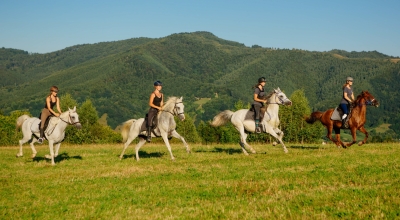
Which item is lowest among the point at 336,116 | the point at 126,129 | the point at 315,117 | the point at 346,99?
the point at 126,129

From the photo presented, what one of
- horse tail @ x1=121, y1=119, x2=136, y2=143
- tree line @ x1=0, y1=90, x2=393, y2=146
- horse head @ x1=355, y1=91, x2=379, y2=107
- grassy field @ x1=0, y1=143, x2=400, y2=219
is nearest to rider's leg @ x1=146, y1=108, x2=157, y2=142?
grassy field @ x1=0, y1=143, x2=400, y2=219

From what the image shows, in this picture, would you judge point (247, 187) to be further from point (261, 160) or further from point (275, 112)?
point (275, 112)

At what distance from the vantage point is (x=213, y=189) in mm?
11336

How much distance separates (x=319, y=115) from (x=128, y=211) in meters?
15.7

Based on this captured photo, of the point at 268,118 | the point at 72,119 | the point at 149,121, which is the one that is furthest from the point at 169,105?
the point at 268,118

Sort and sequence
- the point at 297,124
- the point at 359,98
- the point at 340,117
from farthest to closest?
the point at 297,124, the point at 340,117, the point at 359,98

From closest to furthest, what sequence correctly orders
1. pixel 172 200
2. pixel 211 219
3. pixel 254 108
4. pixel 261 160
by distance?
pixel 211 219 → pixel 172 200 → pixel 261 160 → pixel 254 108

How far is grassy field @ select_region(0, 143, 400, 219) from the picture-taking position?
344 inches

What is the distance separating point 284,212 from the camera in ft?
27.4

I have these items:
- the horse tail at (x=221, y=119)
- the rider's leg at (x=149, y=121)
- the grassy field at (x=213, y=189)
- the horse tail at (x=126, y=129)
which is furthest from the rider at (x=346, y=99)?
the horse tail at (x=126, y=129)

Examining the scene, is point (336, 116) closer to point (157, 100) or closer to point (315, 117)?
point (315, 117)

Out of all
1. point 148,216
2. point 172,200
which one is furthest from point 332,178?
point 148,216

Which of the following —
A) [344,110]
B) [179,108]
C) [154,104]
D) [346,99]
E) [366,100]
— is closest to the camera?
[179,108]

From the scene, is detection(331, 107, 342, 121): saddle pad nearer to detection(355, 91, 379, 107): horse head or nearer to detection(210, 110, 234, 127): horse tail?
detection(355, 91, 379, 107): horse head
